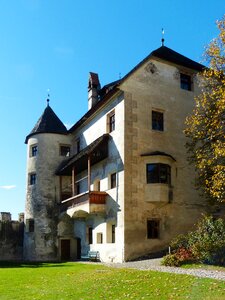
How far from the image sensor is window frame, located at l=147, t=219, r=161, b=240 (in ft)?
83.4

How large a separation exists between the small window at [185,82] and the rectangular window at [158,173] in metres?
6.79

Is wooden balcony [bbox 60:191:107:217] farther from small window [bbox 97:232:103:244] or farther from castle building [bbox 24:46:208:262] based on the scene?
small window [bbox 97:232:103:244]

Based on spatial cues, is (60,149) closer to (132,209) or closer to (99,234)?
(99,234)

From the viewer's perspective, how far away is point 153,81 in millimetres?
27766

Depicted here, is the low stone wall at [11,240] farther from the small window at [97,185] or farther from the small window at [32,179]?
the small window at [97,185]

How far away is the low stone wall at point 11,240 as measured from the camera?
119ft

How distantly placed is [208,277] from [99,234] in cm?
1506

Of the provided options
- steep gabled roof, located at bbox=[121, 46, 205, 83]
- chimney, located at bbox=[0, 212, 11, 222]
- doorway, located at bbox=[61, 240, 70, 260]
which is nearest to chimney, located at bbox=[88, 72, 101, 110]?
steep gabled roof, located at bbox=[121, 46, 205, 83]

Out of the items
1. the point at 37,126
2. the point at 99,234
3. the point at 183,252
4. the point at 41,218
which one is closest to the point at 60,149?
the point at 37,126

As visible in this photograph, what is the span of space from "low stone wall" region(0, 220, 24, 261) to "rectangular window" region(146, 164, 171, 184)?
54.9ft

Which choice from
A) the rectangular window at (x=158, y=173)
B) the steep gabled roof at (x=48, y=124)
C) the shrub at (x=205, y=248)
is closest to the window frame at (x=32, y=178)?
the steep gabled roof at (x=48, y=124)

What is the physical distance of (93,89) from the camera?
3762cm

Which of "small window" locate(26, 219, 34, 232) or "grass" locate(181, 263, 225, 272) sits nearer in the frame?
"grass" locate(181, 263, 225, 272)

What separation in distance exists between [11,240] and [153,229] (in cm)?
1663
